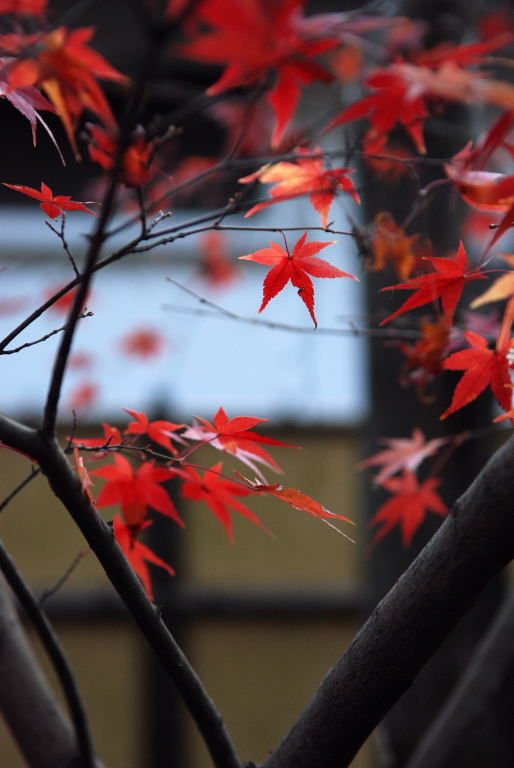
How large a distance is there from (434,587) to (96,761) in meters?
0.52

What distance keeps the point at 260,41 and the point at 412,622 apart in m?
0.45

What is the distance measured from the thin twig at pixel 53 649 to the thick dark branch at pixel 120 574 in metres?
0.11

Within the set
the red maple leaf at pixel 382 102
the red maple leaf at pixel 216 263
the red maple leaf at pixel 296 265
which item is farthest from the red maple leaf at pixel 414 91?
the red maple leaf at pixel 216 263

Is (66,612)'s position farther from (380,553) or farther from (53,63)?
(53,63)

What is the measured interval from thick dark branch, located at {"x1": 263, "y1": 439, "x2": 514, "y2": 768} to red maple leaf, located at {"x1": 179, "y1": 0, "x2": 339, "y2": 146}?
1.07ft

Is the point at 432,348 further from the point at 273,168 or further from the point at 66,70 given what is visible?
the point at 66,70

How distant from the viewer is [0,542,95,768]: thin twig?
2.17 ft

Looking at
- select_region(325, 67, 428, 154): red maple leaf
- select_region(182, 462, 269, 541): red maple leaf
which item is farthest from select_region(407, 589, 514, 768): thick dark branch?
select_region(325, 67, 428, 154): red maple leaf

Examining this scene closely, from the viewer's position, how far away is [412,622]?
0.57 metres

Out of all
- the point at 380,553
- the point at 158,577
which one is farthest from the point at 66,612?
the point at 380,553

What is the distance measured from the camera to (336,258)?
2.89 m

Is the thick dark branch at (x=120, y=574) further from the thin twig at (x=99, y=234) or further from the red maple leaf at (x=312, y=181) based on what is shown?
the red maple leaf at (x=312, y=181)

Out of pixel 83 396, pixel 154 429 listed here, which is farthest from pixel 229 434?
pixel 83 396

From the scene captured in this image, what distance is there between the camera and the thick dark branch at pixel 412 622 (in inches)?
21.4
